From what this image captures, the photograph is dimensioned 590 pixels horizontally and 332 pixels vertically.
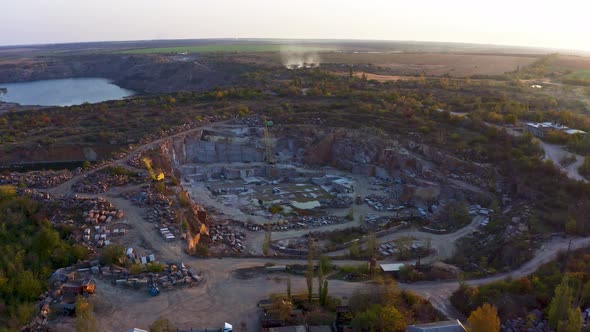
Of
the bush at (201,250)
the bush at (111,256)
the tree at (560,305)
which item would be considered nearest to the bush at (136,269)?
the bush at (111,256)

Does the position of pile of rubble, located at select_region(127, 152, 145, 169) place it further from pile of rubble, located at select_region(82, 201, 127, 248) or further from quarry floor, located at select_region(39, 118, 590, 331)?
quarry floor, located at select_region(39, 118, 590, 331)

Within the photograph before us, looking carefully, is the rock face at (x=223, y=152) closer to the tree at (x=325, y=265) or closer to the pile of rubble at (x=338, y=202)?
the pile of rubble at (x=338, y=202)

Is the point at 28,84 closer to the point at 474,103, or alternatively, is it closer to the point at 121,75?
the point at 121,75

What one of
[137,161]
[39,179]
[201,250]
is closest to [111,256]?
[201,250]

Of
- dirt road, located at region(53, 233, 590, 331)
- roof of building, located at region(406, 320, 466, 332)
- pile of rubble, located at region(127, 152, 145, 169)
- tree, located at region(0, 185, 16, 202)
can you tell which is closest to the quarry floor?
dirt road, located at region(53, 233, 590, 331)

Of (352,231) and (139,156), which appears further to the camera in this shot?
(139,156)

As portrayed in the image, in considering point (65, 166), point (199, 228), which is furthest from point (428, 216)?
point (65, 166)

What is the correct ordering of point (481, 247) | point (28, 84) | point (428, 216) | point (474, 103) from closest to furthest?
point (481, 247)
point (428, 216)
point (474, 103)
point (28, 84)
